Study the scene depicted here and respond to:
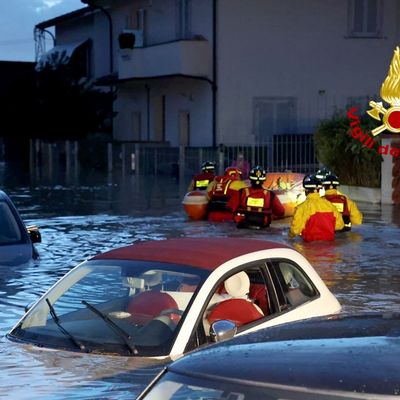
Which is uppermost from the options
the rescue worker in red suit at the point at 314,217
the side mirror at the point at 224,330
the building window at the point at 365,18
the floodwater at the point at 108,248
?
the building window at the point at 365,18

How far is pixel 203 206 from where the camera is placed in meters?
20.5

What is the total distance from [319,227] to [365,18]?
2266 centimetres

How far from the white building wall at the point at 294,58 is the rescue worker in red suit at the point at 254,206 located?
17.1 meters

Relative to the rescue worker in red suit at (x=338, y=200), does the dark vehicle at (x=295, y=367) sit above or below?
above

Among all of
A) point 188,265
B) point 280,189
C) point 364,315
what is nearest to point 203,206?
point 280,189

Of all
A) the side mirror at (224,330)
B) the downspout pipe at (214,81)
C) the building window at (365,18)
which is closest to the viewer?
the side mirror at (224,330)

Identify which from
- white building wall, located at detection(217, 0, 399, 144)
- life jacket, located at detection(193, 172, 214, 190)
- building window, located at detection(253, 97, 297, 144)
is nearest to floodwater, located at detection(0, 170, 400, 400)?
life jacket, located at detection(193, 172, 214, 190)

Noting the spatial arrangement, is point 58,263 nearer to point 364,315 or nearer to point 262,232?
point 262,232

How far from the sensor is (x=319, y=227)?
16.7 metres

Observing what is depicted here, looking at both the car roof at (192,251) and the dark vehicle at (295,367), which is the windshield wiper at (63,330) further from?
the dark vehicle at (295,367)

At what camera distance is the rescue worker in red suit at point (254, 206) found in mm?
18312

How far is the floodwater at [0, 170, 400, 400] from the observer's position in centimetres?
666

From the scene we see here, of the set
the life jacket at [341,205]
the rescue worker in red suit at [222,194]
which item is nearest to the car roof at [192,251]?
the life jacket at [341,205]

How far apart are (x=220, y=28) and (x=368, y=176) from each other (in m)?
12.2
